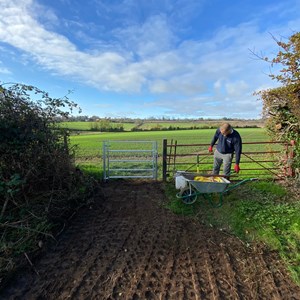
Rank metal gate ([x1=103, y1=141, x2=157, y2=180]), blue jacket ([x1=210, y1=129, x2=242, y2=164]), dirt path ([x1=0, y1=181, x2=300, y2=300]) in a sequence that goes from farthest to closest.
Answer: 1. metal gate ([x1=103, y1=141, x2=157, y2=180])
2. blue jacket ([x1=210, y1=129, x2=242, y2=164])
3. dirt path ([x1=0, y1=181, x2=300, y2=300])

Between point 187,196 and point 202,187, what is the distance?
15.9 inches

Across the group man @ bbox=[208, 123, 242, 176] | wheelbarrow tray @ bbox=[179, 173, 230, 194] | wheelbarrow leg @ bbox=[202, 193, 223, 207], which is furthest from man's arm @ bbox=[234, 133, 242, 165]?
wheelbarrow leg @ bbox=[202, 193, 223, 207]

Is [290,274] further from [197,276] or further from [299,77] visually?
[299,77]

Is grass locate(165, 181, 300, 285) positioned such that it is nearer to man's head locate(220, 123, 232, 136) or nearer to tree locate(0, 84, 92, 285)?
man's head locate(220, 123, 232, 136)

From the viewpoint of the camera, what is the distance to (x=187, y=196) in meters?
4.95

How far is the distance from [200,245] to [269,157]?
18.2 feet

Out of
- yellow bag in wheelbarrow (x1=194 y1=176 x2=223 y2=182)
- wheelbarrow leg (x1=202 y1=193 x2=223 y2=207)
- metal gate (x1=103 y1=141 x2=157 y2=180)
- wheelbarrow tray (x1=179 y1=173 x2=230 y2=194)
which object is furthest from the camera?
metal gate (x1=103 y1=141 x2=157 y2=180)

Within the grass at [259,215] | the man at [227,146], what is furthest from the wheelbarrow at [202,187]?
the man at [227,146]

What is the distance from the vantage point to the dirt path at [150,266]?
271 centimetres

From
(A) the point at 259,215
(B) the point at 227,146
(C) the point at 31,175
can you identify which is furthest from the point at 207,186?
(C) the point at 31,175

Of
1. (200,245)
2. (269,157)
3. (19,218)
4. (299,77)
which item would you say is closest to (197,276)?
(200,245)

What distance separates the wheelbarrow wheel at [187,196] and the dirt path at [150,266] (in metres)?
0.61

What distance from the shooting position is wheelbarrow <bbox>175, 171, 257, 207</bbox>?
15.7 ft

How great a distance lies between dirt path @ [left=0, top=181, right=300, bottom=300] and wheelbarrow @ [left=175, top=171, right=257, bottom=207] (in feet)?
2.32
